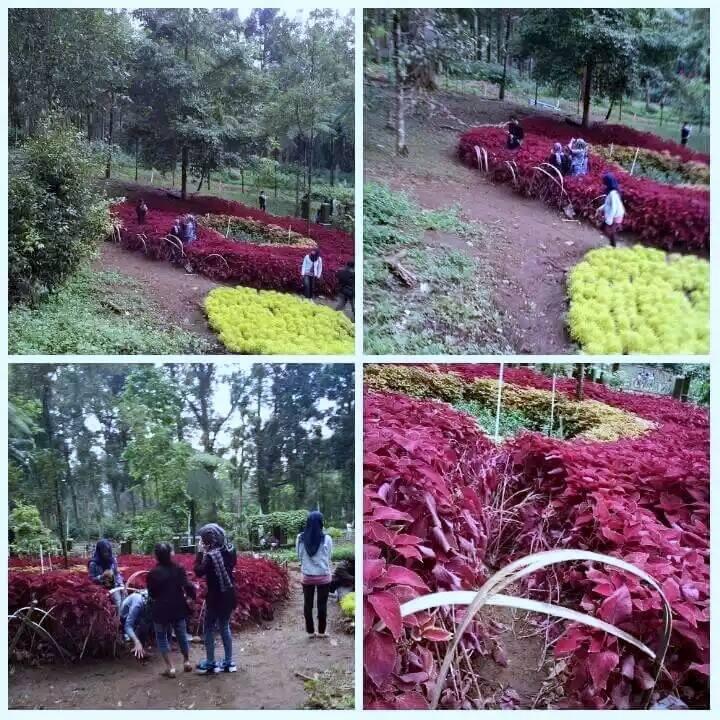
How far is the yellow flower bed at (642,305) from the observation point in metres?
2.87

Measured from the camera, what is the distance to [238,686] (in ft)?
9.12

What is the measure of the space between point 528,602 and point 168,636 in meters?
1.47

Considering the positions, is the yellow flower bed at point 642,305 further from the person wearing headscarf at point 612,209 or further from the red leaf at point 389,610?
the red leaf at point 389,610

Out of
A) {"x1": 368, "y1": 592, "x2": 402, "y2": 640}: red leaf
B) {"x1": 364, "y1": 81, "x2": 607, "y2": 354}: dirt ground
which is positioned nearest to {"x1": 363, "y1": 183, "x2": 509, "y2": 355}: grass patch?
{"x1": 364, "y1": 81, "x2": 607, "y2": 354}: dirt ground

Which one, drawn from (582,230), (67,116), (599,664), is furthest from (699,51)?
(67,116)

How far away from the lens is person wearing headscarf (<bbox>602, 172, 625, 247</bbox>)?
296cm

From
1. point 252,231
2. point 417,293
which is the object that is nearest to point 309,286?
point 252,231

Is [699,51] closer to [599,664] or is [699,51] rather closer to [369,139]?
[369,139]

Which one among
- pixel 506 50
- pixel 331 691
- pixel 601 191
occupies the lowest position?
pixel 331 691

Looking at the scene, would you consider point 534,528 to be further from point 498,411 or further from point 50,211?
point 50,211

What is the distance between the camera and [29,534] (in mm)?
2869

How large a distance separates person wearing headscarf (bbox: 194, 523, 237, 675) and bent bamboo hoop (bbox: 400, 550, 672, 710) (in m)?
0.77

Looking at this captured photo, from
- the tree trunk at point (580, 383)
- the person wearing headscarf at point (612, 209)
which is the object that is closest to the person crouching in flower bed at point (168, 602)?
the tree trunk at point (580, 383)

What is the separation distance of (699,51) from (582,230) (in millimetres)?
889
